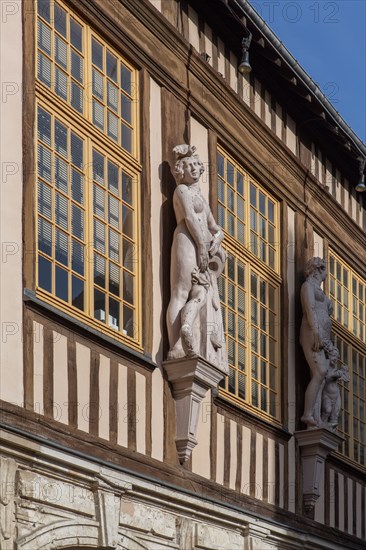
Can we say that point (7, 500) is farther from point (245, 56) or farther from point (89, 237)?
point (245, 56)

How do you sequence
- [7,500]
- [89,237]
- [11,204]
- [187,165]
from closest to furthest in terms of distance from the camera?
[7,500], [11,204], [89,237], [187,165]

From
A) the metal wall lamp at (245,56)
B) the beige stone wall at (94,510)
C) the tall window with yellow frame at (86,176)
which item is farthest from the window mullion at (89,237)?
the metal wall lamp at (245,56)

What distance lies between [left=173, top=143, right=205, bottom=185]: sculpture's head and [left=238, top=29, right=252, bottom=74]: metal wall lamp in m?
1.63

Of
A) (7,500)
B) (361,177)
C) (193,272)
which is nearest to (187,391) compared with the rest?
(193,272)

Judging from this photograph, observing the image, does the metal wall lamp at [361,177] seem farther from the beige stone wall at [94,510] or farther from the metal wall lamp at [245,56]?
the beige stone wall at [94,510]

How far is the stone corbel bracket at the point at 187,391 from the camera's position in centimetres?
1398

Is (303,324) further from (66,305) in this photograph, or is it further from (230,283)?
(66,305)

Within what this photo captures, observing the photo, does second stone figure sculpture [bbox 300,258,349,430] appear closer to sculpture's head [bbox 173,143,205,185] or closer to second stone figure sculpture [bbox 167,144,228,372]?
second stone figure sculpture [bbox 167,144,228,372]

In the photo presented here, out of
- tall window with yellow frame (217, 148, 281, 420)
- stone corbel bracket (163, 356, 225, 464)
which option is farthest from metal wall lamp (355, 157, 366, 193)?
stone corbel bracket (163, 356, 225, 464)

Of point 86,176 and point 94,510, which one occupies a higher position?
point 86,176

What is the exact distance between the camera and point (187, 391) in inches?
555

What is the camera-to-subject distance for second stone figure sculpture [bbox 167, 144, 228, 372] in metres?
14.1

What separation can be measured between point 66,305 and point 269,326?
15.8ft

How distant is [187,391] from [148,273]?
1.06m
